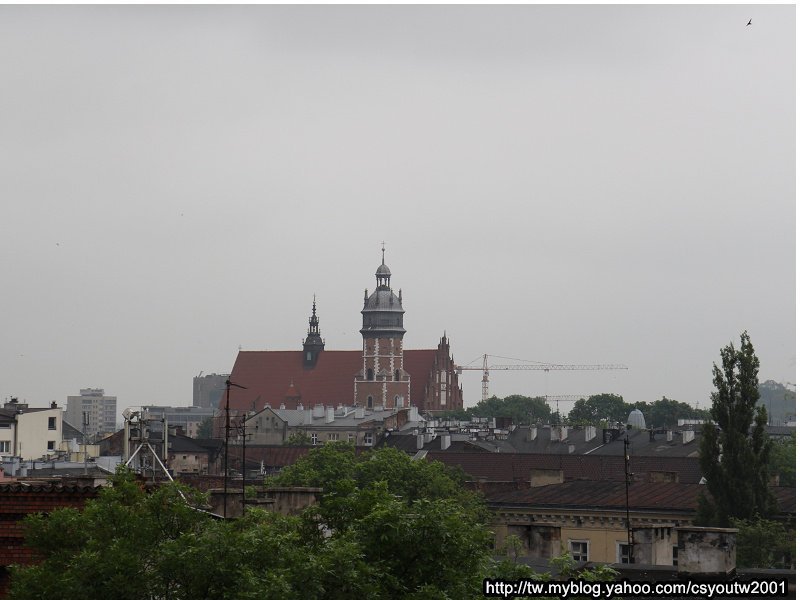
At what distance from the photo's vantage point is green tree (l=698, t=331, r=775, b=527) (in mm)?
63562

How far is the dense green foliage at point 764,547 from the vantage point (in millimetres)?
56400

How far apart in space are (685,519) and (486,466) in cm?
4297

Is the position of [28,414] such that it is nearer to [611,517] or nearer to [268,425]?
[268,425]

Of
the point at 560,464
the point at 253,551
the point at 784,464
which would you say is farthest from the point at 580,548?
the point at 253,551

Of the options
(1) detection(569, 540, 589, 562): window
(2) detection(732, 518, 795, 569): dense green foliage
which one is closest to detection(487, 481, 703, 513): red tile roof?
(1) detection(569, 540, 589, 562): window

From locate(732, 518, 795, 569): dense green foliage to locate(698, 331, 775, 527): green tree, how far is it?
10.8ft

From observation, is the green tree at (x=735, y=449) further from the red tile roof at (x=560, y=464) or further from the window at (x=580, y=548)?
the red tile roof at (x=560, y=464)

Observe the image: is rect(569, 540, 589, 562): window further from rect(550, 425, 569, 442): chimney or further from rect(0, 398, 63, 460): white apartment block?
rect(550, 425, 569, 442): chimney

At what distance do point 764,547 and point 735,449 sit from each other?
27.2ft

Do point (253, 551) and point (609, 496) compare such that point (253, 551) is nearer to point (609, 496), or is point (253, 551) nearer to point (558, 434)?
point (609, 496)

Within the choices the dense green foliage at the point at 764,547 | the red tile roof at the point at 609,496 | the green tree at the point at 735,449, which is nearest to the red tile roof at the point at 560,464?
the red tile roof at the point at 609,496

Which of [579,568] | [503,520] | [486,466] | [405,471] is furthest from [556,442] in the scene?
[579,568]

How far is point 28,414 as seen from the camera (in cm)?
13462

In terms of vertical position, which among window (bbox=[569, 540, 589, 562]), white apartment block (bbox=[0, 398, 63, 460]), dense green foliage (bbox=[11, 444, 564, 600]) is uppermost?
white apartment block (bbox=[0, 398, 63, 460])
